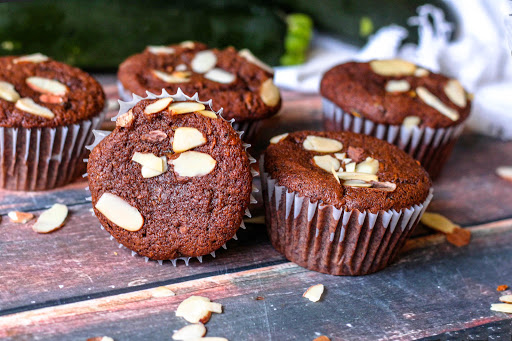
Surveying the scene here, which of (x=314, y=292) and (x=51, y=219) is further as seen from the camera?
(x=51, y=219)

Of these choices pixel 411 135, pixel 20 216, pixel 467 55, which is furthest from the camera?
pixel 467 55

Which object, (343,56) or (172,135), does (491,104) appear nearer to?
(343,56)

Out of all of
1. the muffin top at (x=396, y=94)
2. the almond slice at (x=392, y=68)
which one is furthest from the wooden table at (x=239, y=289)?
the almond slice at (x=392, y=68)

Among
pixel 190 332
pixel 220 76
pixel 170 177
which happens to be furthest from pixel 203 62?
pixel 190 332

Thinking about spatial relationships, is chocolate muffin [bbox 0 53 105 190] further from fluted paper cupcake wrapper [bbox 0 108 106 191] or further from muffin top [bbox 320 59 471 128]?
muffin top [bbox 320 59 471 128]

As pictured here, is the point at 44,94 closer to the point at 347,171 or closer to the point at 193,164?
the point at 193,164

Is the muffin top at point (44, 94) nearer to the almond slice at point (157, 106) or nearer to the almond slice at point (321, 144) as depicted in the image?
the almond slice at point (157, 106)
